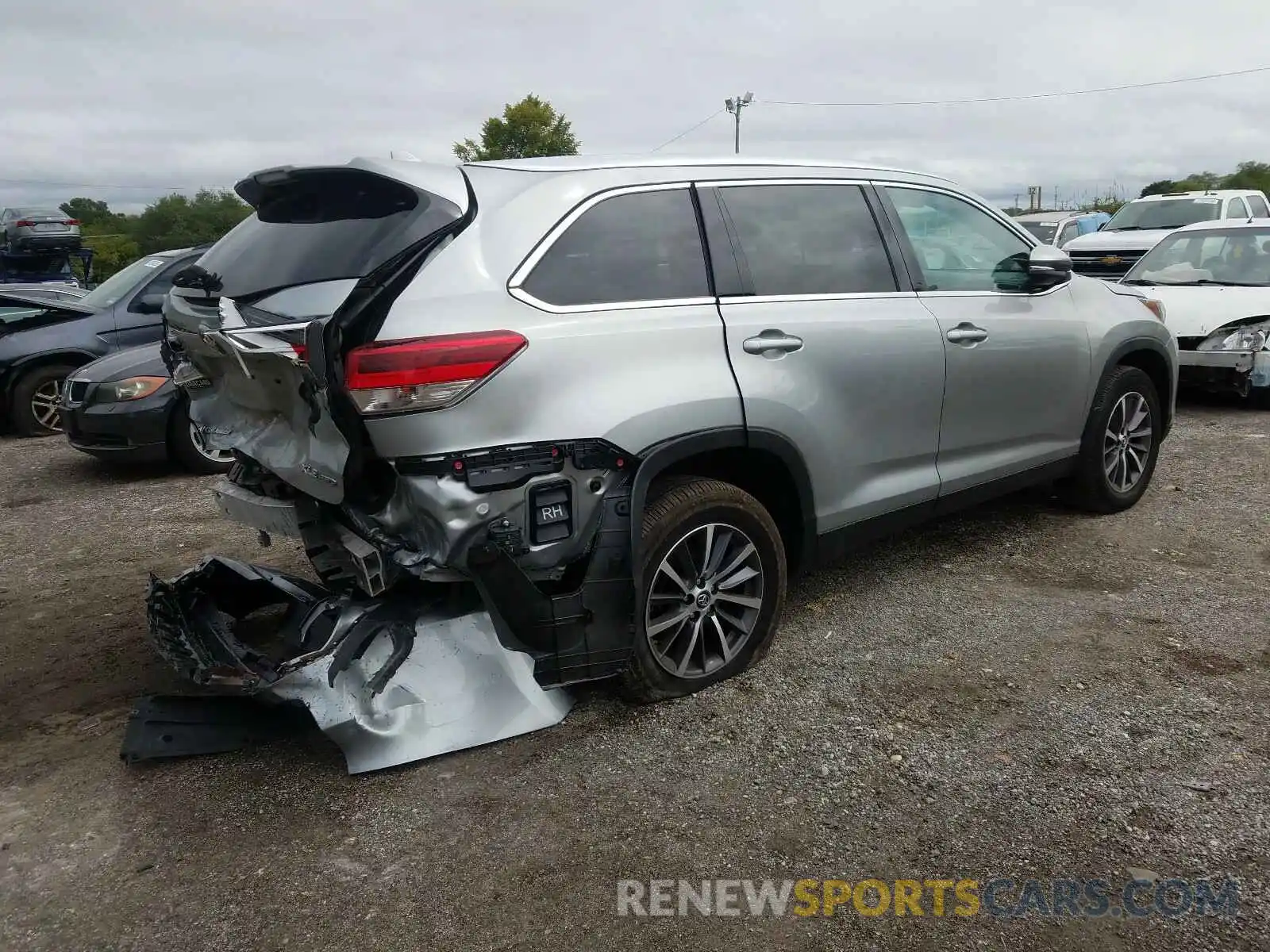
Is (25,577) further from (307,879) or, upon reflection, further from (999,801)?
(999,801)

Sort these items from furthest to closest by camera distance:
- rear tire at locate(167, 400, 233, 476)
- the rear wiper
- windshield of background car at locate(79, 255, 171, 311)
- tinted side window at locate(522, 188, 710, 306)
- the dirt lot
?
windshield of background car at locate(79, 255, 171, 311)
the rear wiper
rear tire at locate(167, 400, 233, 476)
tinted side window at locate(522, 188, 710, 306)
the dirt lot

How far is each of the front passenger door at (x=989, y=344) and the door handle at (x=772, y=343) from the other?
0.86 metres

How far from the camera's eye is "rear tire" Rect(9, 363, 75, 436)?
873 centimetres

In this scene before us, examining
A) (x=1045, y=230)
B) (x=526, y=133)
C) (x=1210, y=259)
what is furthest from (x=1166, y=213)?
(x=526, y=133)

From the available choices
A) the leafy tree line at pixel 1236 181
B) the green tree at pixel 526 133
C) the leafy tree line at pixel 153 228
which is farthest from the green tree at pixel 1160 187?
the leafy tree line at pixel 153 228

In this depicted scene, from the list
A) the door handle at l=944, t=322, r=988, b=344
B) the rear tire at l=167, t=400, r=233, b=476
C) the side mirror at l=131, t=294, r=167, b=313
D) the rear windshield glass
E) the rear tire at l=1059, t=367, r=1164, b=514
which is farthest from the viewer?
the side mirror at l=131, t=294, r=167, b=313

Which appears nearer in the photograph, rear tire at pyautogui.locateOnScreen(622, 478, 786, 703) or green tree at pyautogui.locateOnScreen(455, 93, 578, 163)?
rear tire at pyautogui.locateOnScreen(622, 478, 786, 703)

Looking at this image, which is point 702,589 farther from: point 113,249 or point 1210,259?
point 113,249

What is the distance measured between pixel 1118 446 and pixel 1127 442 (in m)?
0.09

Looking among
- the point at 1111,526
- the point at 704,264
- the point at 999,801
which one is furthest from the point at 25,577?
the point at 1111,526

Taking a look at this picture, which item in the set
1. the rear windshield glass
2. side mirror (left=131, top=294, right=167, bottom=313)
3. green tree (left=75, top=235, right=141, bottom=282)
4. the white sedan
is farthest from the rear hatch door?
green tree (left=75, top=235, right=141, bottom=282)

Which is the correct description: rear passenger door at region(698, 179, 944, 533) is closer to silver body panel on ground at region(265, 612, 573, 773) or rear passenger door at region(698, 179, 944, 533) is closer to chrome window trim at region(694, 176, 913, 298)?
chrome window trim at region(694, 176, 913, 298)

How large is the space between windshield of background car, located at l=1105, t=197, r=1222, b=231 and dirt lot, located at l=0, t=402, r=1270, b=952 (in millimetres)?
11794

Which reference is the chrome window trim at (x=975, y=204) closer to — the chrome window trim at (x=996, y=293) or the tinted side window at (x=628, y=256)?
the chrome window trim at (x=996, y=293)
